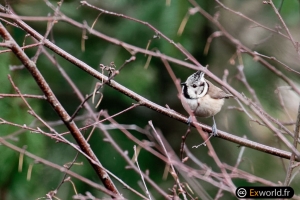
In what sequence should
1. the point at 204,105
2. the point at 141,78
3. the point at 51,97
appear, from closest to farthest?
1. the point at 51,97
2. the point at 204,105
3. the point at 141,78

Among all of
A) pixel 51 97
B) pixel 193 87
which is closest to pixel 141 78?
pixel 193 87

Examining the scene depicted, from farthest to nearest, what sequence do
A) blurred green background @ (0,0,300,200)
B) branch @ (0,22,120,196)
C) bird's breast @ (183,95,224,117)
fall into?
blurred green background @ (0,0,300,200)
bird's breast @ (183,95,224,117)
branch @ (0,22,120,196)

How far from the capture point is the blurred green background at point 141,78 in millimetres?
2959

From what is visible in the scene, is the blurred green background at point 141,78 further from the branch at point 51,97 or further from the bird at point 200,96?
the branch at point 51,97

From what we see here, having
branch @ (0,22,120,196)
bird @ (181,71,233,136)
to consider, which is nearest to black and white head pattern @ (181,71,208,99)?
bird @ (181,71,233,136)

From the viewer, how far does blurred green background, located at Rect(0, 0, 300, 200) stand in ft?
9.71

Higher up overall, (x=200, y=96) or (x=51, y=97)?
(x=51, y=97)

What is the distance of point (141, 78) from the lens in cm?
303

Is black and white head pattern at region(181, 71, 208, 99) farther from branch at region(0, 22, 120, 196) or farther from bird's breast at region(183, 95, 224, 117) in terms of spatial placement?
branch at region(0, 22, 120, 196)

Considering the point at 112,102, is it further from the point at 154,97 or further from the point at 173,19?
the point at 173,19

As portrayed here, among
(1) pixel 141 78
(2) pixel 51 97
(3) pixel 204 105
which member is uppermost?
(2) pixel 51 97

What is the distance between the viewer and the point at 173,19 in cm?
287

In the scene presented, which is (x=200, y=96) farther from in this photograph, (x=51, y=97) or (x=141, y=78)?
(x=51, y=97)

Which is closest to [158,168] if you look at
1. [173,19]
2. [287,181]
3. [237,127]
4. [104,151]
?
[104,151]
